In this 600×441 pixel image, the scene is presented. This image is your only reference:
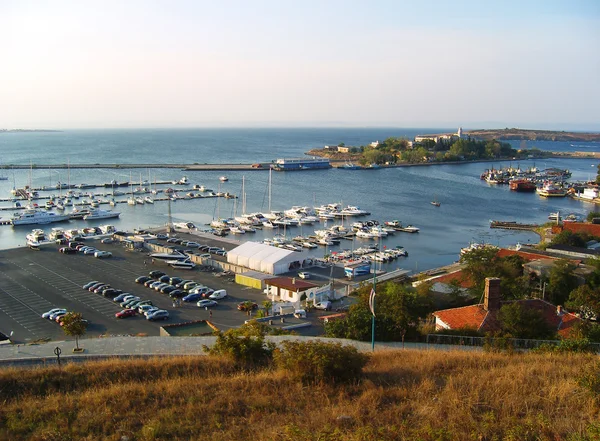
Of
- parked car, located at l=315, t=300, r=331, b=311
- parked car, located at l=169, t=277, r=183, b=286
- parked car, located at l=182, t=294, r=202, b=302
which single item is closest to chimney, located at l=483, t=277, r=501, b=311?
parked car, located at l=315, t=300, r=331, b=311

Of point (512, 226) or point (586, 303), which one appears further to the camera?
point (512, 226)

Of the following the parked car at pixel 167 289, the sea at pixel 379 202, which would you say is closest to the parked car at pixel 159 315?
the parked car at pixel 167 289

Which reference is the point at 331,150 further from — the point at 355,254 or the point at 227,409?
the point at 227,409

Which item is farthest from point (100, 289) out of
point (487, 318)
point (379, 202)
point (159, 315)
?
point (379, 202)

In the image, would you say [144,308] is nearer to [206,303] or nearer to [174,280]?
[206,303]

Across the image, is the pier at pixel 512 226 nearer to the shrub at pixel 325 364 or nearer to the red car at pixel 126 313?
the red car at pixel 126 313
